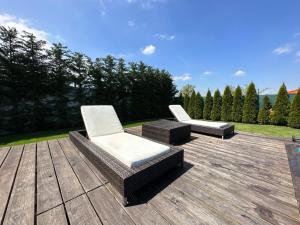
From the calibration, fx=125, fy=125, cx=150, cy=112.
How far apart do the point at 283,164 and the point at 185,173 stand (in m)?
2.15

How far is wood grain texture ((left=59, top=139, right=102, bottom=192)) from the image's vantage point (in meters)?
1.87

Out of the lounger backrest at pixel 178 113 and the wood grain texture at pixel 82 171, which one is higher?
the lounger backrest at pixel 178 113

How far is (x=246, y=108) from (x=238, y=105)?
0.48 metres

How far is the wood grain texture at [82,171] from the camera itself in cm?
187

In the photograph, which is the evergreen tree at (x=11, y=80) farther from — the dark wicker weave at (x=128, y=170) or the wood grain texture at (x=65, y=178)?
the dark wicker weave at (x=128, y=170)

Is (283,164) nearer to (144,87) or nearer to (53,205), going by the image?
(53,205)

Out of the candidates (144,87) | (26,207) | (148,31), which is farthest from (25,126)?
(148,31)

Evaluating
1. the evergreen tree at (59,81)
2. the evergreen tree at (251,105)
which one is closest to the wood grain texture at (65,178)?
the evergreen tree at (59,81)

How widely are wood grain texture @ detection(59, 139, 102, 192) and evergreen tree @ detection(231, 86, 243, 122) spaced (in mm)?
9091

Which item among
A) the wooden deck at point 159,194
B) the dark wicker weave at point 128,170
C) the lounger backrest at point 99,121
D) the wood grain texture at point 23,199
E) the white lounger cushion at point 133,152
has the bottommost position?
the wooden deck at point 159,194

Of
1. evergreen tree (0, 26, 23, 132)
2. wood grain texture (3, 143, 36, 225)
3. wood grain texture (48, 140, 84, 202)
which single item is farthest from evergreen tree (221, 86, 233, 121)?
evergreen tree (0, 26, 23, 132)

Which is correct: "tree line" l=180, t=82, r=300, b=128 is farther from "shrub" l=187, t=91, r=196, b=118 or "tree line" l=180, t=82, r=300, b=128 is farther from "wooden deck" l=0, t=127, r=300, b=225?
"wooden deck" l=0, t=127, r=300, b=225

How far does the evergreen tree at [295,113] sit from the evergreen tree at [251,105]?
1478mm

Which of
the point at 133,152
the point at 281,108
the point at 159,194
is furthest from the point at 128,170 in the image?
the point at 281,108
